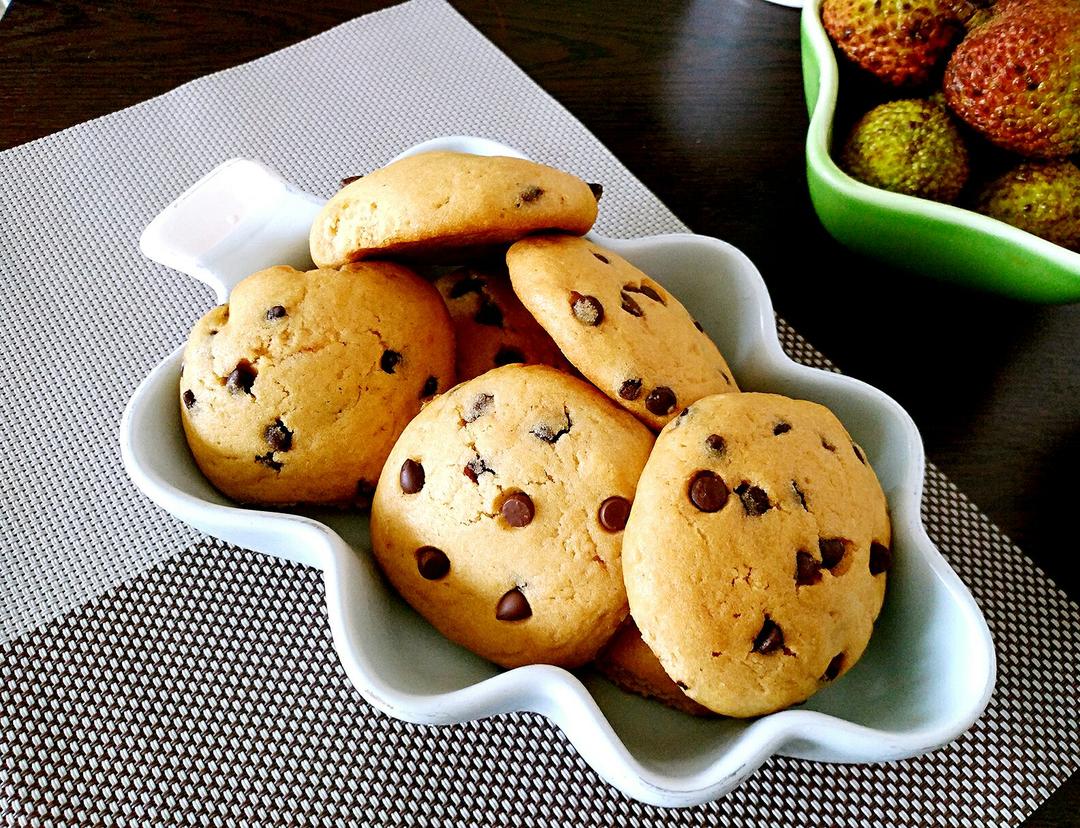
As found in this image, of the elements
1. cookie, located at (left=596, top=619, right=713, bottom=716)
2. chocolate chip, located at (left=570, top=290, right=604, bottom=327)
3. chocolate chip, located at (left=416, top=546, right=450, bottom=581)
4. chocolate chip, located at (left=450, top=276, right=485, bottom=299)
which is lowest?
cookie, located at (left=596, top=619, right=713, bottom=716)

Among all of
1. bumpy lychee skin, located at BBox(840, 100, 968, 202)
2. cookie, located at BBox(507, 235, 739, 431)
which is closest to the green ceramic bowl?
bumpy lychee skin, located at BBox(840, 100, 968, 202)

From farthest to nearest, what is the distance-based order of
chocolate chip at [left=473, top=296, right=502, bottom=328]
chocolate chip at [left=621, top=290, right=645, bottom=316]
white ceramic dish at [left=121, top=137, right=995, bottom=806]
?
chocolate chip at [left=473, top=296, right=502, bottom=328], chocolate chip at [left=621, top=290, right=645, bottom=316], white ceramic dish at [left=121, top=137, right=995, bottom=806]

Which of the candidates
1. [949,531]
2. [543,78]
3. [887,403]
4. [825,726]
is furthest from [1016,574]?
[543,78]

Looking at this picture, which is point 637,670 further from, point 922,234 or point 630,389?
point 922,234

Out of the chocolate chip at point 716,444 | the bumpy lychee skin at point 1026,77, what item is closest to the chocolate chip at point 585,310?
the chocolate chip at point 716,444

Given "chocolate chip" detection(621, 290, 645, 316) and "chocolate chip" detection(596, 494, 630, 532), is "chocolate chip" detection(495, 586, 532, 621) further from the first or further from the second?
"chocolate chip" detection(621, 290, 645, 316)

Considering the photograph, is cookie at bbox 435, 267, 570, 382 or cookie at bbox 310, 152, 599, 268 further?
cookie at bbox 435, 267, 570, 382
